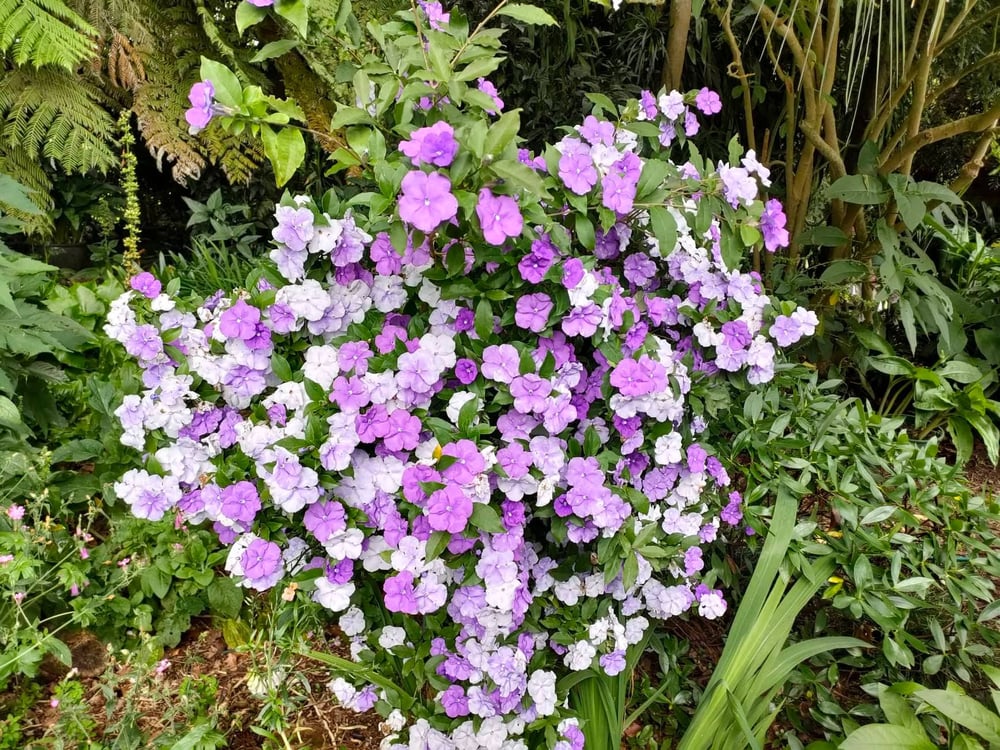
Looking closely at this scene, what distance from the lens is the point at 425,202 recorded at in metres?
0.78

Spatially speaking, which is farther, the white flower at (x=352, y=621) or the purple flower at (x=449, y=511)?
the white flower at (x=352, y=621)

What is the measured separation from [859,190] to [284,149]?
1488mm

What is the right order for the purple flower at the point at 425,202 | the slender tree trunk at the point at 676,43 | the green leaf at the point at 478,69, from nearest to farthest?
the purple flower at the point at 425,202
the green leaf at the point at 478,69
the slender tree trunk at the point at 676,43

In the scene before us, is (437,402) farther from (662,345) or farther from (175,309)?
(175,309)

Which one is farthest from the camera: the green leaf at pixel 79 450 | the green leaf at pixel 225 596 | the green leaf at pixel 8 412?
the green leaf at pixel 79 450

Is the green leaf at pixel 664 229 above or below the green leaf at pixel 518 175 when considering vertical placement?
below

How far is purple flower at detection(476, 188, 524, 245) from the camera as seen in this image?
804mm

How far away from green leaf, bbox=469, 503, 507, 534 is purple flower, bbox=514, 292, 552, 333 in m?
0.27

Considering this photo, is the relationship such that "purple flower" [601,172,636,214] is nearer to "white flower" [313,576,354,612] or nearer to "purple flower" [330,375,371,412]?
"purple flower" [330,375,371,412]

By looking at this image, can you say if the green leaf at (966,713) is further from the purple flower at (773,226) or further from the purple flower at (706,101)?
the purple flower at (706,101)

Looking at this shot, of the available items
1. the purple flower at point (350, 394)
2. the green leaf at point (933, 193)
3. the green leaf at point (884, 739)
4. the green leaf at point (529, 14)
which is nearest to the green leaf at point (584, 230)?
the green leaf at point (529, 14)

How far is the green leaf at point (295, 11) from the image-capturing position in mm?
786

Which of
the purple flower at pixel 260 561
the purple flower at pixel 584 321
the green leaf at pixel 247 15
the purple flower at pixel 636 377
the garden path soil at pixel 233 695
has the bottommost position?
Answer: the garden path soil at pixel 233 695

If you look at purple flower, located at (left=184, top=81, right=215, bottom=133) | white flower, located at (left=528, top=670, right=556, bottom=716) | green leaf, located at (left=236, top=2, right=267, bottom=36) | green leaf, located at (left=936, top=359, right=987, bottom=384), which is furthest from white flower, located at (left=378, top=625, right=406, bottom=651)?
Result: green leaf, located at (left=936, top=359, right=987, bottom=384)
